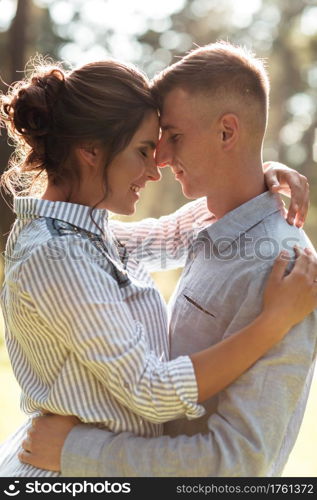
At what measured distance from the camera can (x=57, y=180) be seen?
221 cm

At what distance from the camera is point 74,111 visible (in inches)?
83.7

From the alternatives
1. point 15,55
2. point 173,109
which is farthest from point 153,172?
point 15,55

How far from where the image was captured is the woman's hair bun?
2.14m

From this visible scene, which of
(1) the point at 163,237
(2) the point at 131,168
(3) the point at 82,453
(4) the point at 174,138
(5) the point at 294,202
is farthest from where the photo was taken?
(1) the point at 163,237

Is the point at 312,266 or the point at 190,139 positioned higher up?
the point at 190,139

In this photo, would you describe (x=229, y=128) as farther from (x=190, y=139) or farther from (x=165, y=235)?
(x=165, y=235)

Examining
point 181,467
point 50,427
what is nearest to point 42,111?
point 50,427

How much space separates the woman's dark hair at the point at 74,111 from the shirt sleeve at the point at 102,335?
387 mm

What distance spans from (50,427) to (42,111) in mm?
959

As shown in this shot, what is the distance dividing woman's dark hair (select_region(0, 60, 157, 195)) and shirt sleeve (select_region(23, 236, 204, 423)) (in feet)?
1.27

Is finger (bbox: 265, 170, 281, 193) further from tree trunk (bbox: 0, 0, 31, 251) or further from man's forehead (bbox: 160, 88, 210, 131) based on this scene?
tree trunk (bbox: 0, 0, 31, 251)

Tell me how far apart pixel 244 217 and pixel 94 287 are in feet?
2.12

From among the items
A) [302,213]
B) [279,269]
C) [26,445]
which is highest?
[302,213]
